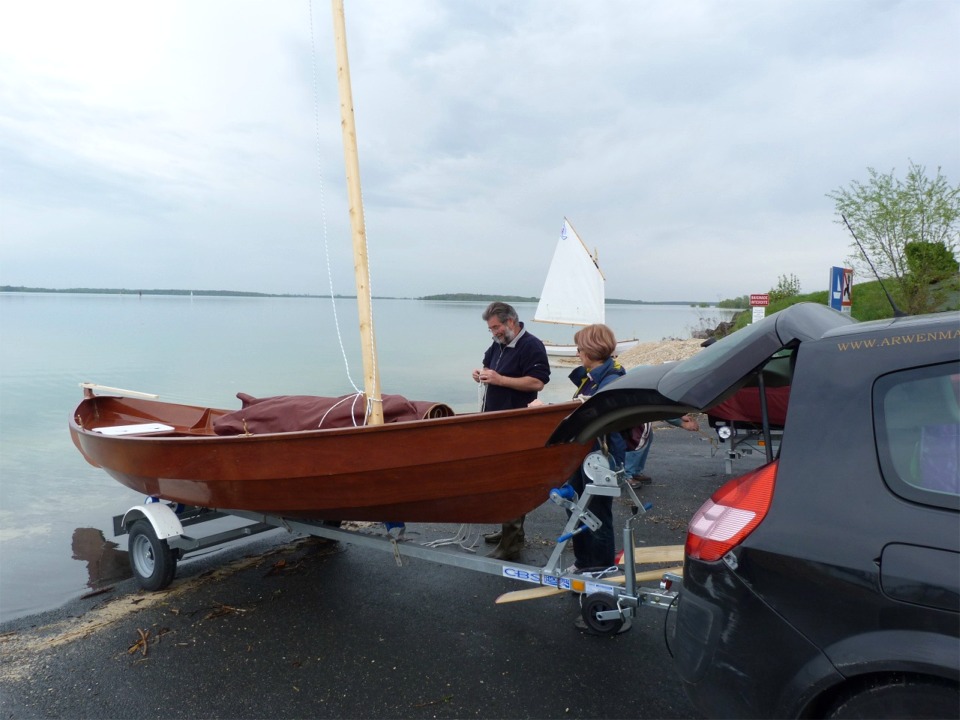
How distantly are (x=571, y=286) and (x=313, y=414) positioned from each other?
25.8 m

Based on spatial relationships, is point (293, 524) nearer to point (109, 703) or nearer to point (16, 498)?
point (109, 703)

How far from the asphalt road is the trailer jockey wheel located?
10 centimetres

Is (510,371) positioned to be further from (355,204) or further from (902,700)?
(902,700)

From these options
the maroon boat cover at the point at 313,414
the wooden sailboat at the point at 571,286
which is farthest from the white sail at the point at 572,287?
the maroon boat cover at the point at 313,414

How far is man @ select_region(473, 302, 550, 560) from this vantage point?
4.76 meters

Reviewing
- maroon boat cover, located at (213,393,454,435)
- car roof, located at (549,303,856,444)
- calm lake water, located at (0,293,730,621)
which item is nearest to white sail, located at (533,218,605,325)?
calm lake water, located at (0,293,730,621)

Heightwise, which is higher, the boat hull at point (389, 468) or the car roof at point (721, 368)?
the car roof at point (721, 368)

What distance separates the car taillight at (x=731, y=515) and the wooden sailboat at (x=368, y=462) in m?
1.58

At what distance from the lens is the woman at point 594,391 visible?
3.89 metres

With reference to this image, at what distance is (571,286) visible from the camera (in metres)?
29.3

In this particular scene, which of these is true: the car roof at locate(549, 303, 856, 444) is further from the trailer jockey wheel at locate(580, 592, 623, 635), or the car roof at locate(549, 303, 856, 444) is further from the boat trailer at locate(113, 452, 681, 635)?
the trailer jockey wheel at locate(580, 592, 623, 635)

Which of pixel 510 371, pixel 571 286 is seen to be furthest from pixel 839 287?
pixel 571 286

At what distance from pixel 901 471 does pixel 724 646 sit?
0.77 meters

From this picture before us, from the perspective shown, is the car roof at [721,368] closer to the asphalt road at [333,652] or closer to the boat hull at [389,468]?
the boat hull at [389,468]
